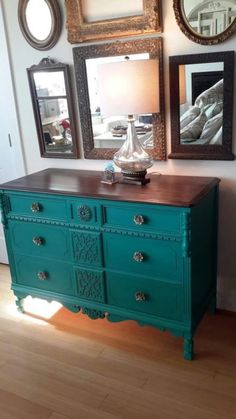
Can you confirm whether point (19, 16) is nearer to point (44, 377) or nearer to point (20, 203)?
point (20, 203)

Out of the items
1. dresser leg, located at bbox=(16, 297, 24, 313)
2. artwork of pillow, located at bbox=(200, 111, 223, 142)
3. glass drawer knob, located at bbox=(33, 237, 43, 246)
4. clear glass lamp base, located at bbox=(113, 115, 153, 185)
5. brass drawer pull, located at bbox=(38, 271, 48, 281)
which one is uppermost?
artwork of pillow, located at bbox=(200, 111, 223, 142)

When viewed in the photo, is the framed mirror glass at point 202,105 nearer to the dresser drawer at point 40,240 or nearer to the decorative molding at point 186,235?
the decorative molding at point 186,235

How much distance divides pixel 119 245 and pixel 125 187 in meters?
0.32

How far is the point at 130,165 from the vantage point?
2209mm

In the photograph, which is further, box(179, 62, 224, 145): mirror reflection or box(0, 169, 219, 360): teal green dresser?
box(179, 62, 224, 145): mirror reflection

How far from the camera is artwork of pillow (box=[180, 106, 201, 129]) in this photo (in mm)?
2196

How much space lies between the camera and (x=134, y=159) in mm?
2203

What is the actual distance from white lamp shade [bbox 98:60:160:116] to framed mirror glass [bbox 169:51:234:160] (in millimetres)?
163

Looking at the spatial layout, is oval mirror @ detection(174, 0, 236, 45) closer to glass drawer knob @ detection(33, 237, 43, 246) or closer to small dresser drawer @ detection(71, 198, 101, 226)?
small dresser drawer @ detection(71, 198, 101, 226)

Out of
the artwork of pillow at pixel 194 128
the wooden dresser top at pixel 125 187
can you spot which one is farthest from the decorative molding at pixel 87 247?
the artwork of pillow at pixel 194 128

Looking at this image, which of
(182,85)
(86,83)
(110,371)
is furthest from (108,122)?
(110,371)

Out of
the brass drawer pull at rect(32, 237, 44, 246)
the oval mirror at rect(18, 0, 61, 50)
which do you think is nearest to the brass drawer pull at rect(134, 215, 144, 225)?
the brass drawer pull at rect(32, 237, 44, 246)

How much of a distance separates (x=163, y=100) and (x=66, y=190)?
75 cm

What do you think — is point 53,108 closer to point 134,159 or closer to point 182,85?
point 134,159
